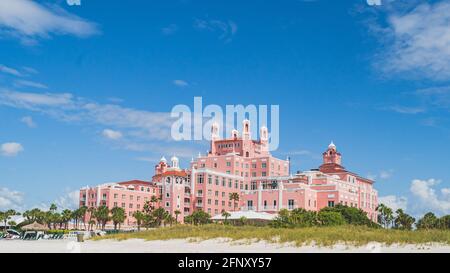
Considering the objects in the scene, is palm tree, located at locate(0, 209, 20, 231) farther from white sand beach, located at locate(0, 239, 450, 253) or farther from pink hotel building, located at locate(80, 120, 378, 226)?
white sand beach, located at locate(0, 239, 450, 253)

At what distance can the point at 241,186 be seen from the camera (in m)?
101

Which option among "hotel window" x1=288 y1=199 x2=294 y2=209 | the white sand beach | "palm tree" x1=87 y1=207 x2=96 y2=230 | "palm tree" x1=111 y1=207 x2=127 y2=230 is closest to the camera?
the white sand beach

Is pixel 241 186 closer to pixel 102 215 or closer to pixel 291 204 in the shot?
pixel 291 204

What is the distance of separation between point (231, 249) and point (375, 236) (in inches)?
312

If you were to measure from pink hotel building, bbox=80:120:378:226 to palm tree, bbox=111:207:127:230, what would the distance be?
10.7 feet

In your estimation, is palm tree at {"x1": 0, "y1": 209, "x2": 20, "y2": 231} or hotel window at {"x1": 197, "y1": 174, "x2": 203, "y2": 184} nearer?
palm tree at {"x1": 0, "y1": 209, "x2": 20, "y2": 231}

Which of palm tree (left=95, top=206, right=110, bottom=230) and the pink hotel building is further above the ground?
the pink hotel building

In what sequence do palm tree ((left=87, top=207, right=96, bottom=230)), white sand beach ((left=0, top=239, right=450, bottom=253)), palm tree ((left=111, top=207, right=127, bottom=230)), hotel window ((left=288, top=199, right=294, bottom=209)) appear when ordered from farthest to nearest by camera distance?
hotel window ((left=288, top=199, right=294, bottom=209)), palm tree ((left=87, top=207, right=96, bottom=230)), palm tree ((left=111, top=207, right=127, bottom=230)), white sand beach ((left=0, top=239, right=450, bottom=253))

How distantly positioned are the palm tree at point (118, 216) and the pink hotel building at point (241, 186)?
325cm

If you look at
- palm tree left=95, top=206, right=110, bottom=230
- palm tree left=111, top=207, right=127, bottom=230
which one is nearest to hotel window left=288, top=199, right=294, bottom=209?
palm tree left=111, top=207, right=127, bottom=230

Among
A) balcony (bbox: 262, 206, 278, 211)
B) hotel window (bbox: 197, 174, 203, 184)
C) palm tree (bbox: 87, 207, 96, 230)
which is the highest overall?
hotel window (bbox: 197, 174, 203, 184)

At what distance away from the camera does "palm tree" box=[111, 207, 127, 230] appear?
8459cm

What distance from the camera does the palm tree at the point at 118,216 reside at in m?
84.6

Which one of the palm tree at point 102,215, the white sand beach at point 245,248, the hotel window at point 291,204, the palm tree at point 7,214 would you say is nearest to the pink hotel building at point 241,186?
the hotel window at point 291,204
